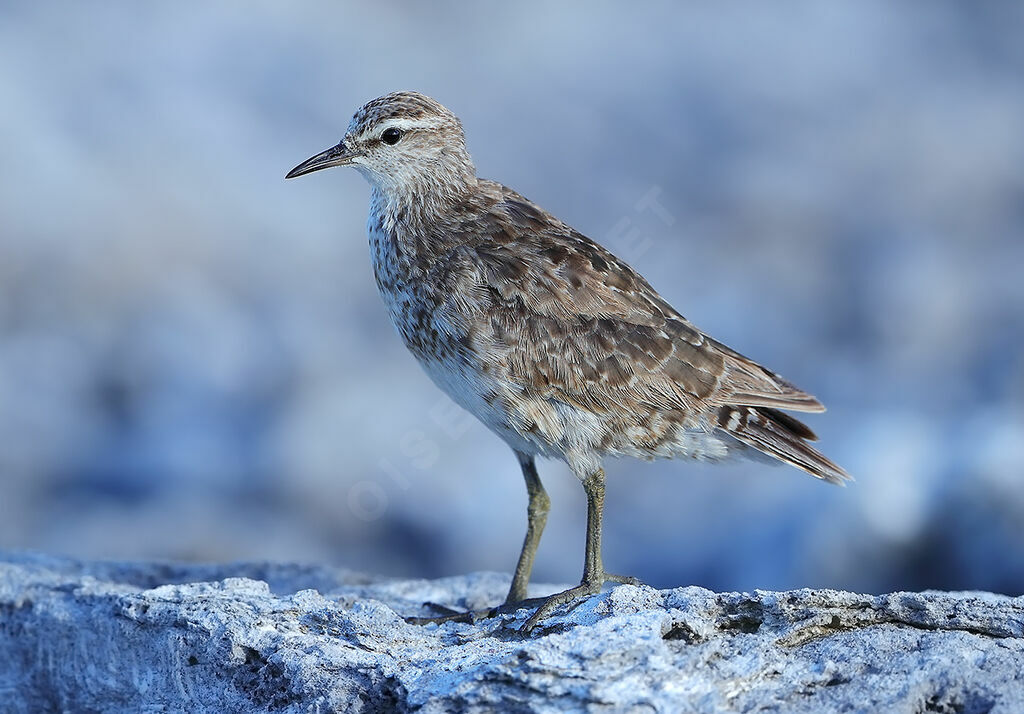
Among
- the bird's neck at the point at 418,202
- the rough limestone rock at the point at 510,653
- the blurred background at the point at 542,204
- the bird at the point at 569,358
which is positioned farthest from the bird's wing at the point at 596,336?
the blurred background at the point at 542,204

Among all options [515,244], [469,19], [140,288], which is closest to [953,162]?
[469,19]

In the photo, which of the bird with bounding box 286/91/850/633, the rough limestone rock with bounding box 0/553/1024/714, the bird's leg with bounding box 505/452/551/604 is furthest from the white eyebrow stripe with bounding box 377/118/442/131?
the rough limestone rock with bounding box 0/553/1024/714

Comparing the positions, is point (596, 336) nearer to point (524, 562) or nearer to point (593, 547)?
point (593, 547)

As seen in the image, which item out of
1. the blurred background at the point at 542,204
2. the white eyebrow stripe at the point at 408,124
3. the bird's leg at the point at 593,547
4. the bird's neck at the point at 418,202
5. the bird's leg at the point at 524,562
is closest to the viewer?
the bird's leg at the point at 524,562

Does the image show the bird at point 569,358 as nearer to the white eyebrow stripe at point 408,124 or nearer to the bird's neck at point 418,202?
the bird's neck at point 418,202

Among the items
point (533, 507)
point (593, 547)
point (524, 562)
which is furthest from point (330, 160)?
point (593, 547)

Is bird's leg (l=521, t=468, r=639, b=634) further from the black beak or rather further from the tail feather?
the black beak
